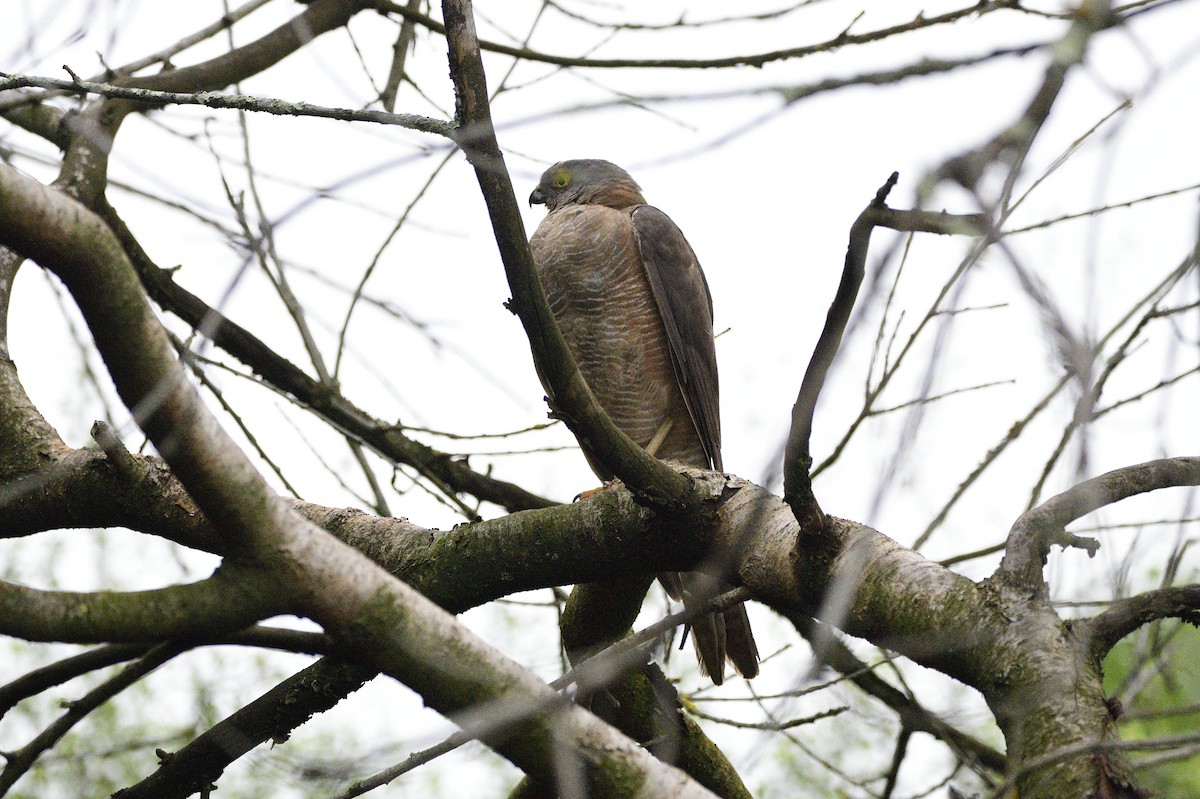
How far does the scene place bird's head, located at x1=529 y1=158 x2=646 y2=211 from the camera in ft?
18.2

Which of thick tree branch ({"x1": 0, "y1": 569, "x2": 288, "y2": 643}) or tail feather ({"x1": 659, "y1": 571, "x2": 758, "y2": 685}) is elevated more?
tail feather ({"x1": 659, "y1": 571, "x2": 758, "y2": 685})

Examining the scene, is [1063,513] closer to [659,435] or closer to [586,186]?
[659,435]

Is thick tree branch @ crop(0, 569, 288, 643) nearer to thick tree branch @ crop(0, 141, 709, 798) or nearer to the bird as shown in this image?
thick tree branch @ crop(0, 141, 709, 798)

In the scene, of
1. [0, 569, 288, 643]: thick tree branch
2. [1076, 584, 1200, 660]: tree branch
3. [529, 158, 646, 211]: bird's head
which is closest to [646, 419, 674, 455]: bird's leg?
[529, 158, 646, 211]: bird's head

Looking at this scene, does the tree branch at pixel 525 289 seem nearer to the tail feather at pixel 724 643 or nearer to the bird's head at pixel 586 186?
the tail feather at pixel 724 643

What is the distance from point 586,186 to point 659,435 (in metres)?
1.59

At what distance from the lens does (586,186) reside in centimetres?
566

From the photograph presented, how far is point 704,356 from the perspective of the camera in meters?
4.94

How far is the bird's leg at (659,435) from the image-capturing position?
4.92 m

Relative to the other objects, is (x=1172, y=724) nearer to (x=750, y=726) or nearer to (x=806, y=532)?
(x=750, y=726)

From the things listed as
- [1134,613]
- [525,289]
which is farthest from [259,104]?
[1134,613]

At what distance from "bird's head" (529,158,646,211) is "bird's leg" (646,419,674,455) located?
1.26 meters

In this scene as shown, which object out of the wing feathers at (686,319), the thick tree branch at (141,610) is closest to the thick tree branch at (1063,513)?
the thick tree branch at (141,610)

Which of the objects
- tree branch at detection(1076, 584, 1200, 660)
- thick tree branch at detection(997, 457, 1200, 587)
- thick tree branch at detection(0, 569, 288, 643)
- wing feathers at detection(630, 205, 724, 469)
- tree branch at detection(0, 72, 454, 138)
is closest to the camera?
thick tree branch at detection(0, 569, 288, 643)
